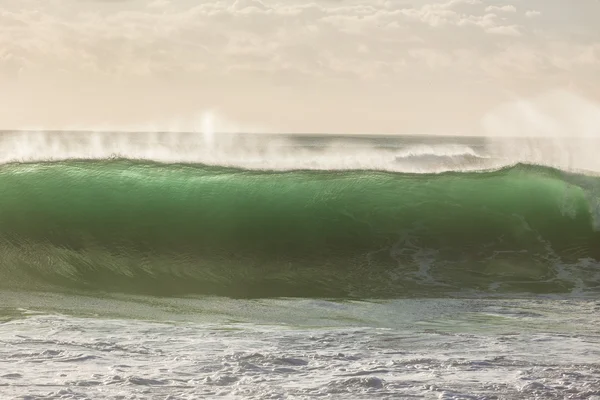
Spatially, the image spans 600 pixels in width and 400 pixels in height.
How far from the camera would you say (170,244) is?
10531 mm

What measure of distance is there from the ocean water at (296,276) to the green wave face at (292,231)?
0.11 feet

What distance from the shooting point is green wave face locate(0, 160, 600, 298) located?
31.2ft

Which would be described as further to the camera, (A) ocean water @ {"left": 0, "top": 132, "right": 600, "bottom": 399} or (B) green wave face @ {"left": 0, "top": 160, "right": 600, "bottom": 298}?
(B) green wave face @ {"left": 0, "top": 160, "right": 600, "bottom": 298}

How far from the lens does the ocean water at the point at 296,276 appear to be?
5016mm

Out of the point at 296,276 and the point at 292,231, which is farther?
the point at 292,231

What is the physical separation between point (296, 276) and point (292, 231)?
128cm

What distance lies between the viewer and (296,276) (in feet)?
32.1

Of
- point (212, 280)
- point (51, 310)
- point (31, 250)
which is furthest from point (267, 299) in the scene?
point (31, 250)

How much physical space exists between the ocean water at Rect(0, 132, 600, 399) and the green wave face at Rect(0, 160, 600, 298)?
0.03 metres

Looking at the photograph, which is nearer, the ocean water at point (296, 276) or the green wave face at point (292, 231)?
the ocean water at point (296, 276)

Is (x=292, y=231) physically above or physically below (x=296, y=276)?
above

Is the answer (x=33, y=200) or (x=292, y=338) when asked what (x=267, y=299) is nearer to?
(x=292, y=338)

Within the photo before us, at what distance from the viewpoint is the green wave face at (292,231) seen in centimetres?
952

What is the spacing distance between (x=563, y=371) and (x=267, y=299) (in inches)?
156
